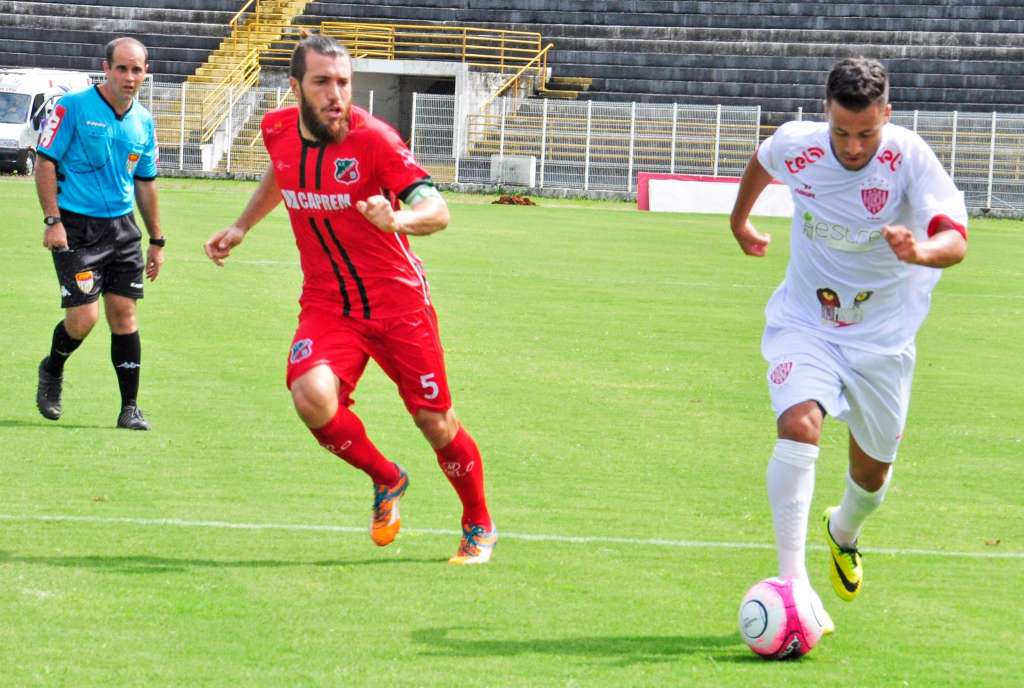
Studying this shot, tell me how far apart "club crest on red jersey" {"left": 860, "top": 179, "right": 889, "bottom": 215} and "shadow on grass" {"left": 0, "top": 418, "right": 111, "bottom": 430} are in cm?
520

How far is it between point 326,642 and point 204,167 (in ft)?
122

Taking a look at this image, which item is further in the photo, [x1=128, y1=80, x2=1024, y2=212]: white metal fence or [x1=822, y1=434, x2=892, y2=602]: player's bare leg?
[x1=128, y1=80, x2=1024, y2=212]: white metal fence

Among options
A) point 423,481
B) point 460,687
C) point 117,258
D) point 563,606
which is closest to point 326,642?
point 460,687

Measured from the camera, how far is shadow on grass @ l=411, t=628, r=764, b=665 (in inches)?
210

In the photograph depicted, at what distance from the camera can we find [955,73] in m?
43.4

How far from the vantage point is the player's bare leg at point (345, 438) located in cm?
638

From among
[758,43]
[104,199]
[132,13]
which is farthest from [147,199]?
[132,13]

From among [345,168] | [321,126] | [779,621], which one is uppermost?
[321,126]

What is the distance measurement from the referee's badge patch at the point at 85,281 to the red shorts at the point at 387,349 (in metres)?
3.07

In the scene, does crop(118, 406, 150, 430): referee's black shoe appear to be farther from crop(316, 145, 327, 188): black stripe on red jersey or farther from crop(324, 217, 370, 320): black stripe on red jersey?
crop(316, 145, 327, 188): black stripe on red jersey

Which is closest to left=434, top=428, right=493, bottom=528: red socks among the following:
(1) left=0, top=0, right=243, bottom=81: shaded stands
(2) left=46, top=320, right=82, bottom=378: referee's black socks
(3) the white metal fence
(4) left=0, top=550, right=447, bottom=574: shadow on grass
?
(4) left=0, top=550, right=447, bottom=574: shadow on grass

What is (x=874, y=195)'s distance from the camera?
5.78 m

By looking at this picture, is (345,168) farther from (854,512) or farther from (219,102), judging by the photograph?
(219,102)

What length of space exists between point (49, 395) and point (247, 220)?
3.22 m
